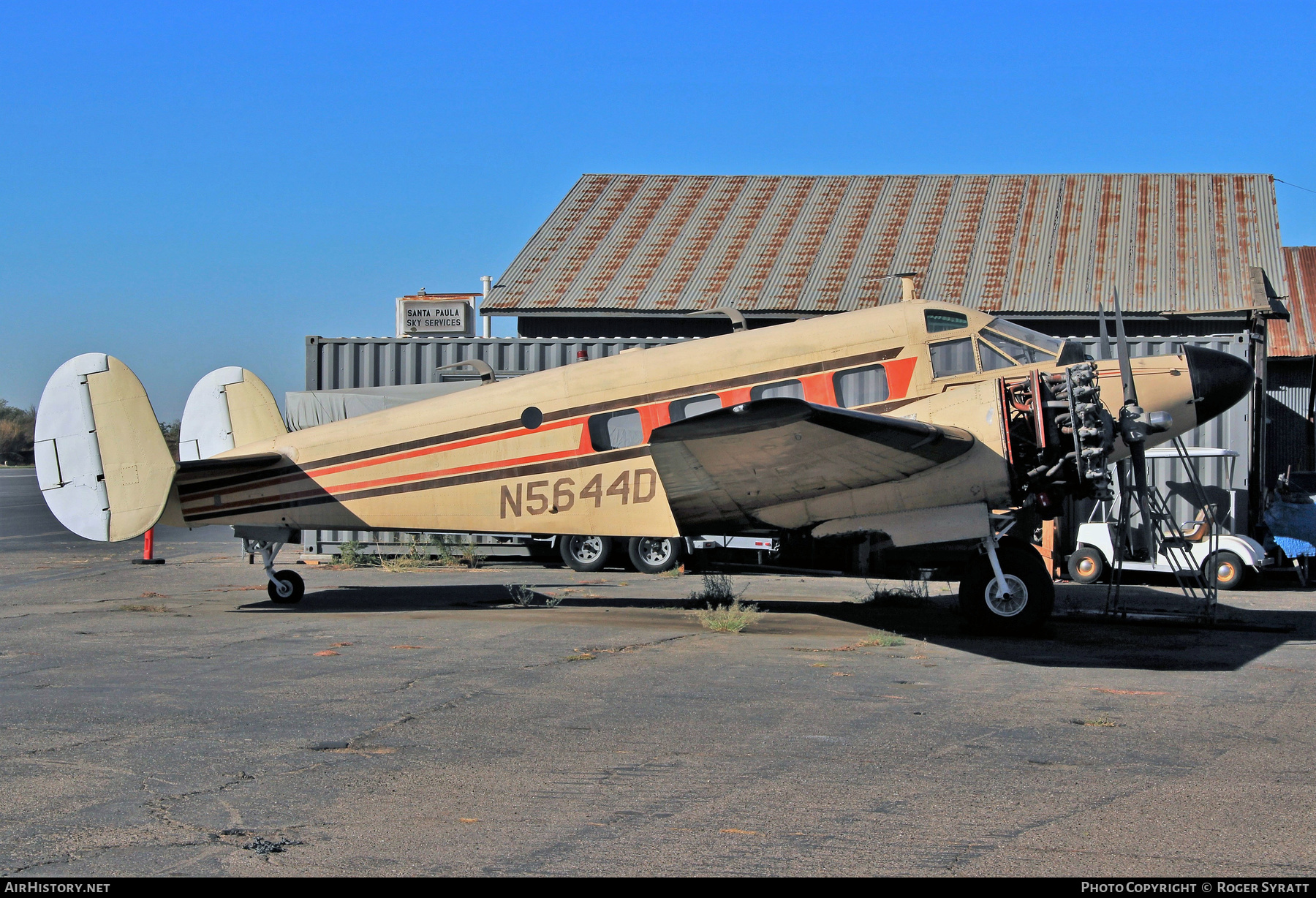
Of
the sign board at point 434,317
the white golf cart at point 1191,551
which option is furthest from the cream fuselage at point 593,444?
the sign board at point 434,317

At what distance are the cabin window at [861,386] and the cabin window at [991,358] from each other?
3.39 feet

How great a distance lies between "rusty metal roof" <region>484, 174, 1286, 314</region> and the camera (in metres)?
25.7

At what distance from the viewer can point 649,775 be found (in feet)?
18.6

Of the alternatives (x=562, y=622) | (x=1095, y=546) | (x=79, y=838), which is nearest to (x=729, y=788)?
(x=79, y=838)

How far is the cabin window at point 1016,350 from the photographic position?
11.2m

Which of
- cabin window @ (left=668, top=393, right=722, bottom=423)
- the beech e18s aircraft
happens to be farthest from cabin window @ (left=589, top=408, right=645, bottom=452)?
cabin window @ (left=668, top=393, right=722, bottom=423)

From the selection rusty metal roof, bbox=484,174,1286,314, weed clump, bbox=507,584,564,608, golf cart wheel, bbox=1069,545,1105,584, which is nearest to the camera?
weed clump, bbox=507,584,564,608

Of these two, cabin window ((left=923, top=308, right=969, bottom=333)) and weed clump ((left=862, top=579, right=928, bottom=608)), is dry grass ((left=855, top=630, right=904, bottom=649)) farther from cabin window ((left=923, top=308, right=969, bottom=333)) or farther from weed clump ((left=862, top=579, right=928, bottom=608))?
cabin window ((left=923, top=308, right=969, bottom=333))

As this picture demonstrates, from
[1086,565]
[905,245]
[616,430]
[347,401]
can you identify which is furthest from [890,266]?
[616,430]

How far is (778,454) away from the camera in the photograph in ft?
32.8

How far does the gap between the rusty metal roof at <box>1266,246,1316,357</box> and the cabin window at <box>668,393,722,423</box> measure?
20.6 meters

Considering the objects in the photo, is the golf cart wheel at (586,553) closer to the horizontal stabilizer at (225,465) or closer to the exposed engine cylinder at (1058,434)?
the horizontal stabilizer at (225,465)

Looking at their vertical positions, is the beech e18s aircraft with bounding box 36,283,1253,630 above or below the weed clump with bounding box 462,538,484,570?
above

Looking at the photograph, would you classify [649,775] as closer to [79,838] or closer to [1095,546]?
[79,838]
